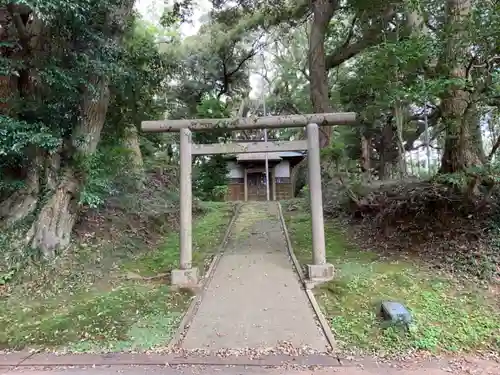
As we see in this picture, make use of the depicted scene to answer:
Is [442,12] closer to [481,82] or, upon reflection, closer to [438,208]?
[481,82]

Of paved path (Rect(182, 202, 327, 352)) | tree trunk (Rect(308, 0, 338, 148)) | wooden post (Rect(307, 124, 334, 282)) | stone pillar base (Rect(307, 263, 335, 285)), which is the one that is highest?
tree trunk (Rect(308, 0, 338, 148))

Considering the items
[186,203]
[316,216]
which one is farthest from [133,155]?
[316,216]

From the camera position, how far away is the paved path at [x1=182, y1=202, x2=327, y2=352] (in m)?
4.79

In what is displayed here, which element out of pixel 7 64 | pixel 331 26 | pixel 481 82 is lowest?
pixel 481 82

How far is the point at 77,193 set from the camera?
7.30 m

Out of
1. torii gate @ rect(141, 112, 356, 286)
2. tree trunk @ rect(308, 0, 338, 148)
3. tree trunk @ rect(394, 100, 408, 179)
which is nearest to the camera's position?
torii gate @ rect(141, 112, 356, 286)

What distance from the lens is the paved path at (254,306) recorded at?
479cm

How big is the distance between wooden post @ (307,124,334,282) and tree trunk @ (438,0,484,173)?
2.36 meters

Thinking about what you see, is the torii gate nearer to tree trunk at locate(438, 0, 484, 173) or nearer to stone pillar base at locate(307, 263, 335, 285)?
stone pillar base at locate(307, 263, 335, 285)

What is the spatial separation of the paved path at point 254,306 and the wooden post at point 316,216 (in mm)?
450

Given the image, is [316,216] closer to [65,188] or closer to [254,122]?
[254,122]

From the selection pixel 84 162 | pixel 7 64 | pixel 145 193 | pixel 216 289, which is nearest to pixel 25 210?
pixel 84 162

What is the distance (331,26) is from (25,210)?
12.2 m

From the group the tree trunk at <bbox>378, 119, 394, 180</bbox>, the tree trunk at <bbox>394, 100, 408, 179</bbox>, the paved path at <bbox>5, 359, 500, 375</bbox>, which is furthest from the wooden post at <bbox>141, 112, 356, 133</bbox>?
the tree trunk at <bbox>378, 119, 394, 180</bbox>
